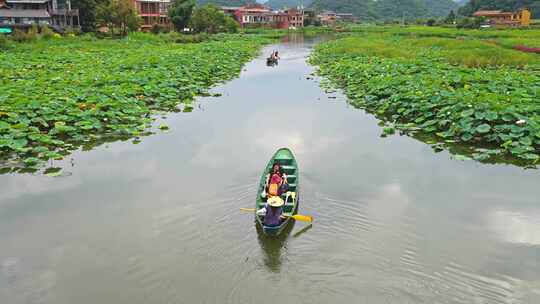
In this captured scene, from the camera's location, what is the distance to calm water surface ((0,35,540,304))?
17.4ft

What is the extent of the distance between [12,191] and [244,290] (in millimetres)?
5100

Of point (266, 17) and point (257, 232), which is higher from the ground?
point (266, 17)

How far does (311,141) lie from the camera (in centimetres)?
1140

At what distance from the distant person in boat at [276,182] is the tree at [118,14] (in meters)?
40.7

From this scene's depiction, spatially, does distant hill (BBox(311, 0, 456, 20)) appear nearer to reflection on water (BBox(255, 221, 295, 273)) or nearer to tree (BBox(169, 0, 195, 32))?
tree (BBox(169, 0, 195, 32))

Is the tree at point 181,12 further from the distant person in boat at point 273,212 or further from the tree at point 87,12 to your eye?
the distant person in boat at point 273,212

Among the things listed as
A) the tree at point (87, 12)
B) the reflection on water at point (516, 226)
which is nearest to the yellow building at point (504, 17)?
the tree at point (87, 12)

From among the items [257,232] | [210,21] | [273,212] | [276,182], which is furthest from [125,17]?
[273,212]

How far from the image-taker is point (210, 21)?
59.8m

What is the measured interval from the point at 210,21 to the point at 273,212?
57.2 metres

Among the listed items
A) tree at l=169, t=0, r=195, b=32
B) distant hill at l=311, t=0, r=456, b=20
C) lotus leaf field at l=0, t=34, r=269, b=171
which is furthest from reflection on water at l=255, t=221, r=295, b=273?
distant hill at l=311, t=0, r=456, b=20

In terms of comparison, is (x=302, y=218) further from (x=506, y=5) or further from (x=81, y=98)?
(x=506, y=5)

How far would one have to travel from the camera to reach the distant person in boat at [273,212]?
20.7ft

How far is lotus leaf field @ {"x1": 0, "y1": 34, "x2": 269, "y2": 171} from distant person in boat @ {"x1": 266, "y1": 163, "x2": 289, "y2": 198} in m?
4.90
